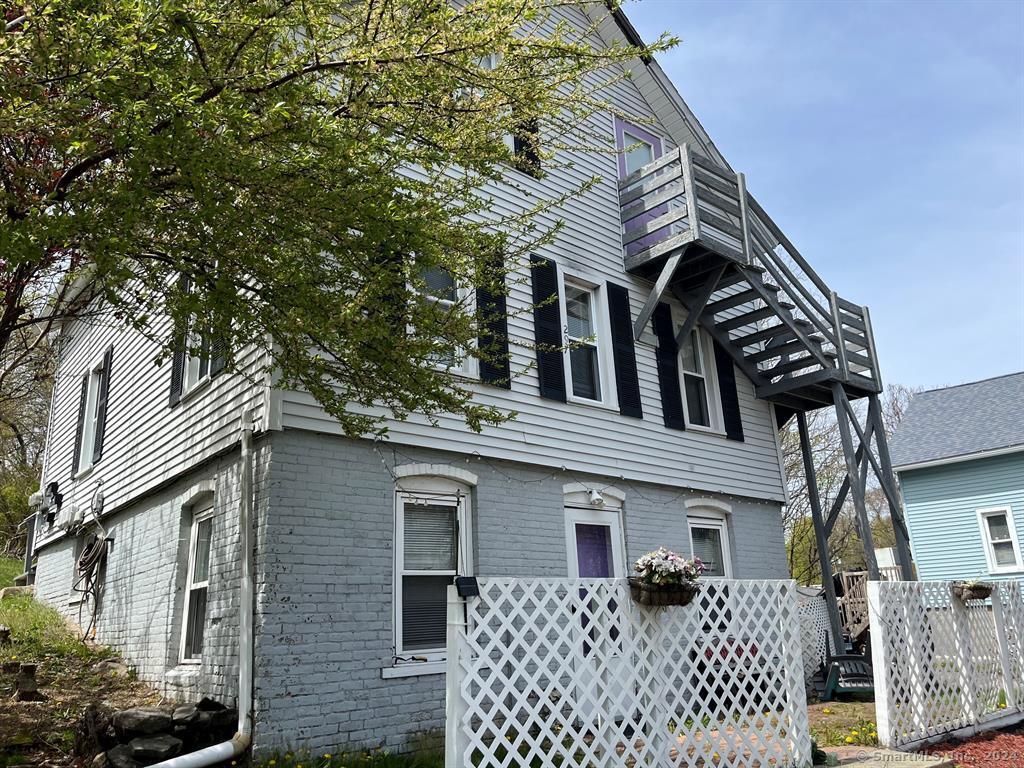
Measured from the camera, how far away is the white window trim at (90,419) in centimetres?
1213

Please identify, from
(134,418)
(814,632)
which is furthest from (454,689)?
(814,632)

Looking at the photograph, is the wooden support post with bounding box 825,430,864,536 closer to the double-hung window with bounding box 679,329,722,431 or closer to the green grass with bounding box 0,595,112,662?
the double-hung window with bounding box 679,329,722,431

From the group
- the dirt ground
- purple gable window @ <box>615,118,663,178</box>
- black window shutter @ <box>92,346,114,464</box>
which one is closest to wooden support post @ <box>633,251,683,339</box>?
purple gable window @ <box>615,118,663,178</box>

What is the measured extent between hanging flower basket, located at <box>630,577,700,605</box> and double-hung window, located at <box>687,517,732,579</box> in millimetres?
5056

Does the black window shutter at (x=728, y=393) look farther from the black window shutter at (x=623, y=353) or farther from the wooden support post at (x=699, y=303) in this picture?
the black window shutter at (x=623, y=353)

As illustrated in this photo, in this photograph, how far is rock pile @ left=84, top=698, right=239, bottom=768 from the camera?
18.0ft

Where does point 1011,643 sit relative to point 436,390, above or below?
below

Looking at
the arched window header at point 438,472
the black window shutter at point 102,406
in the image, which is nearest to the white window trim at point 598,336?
the arched window header at point 438,472

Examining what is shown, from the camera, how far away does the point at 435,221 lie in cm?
552

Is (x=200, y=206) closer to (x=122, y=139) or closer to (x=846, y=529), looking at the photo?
(x=122, y=139)

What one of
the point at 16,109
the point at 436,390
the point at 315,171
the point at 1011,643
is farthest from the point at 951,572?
the point at 16,109

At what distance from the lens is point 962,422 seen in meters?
18.8

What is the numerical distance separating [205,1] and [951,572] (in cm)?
1928

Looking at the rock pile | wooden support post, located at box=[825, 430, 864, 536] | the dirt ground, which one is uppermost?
wooden support post, located at box=[825, 430, 864, 536]
